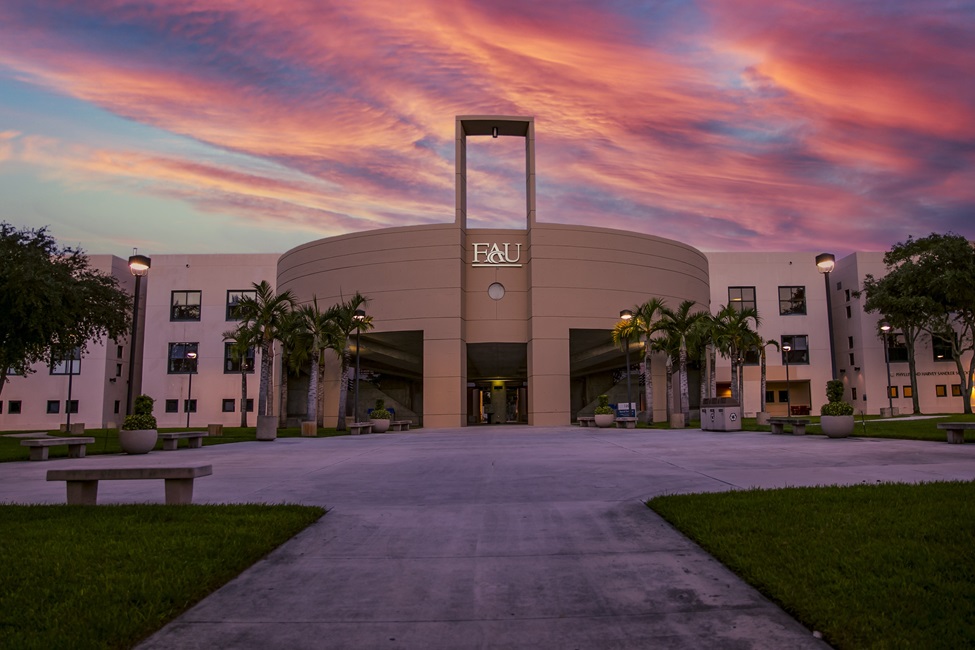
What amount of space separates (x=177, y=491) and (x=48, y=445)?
1108cm

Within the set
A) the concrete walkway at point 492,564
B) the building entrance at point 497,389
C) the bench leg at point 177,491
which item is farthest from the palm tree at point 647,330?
the bench leg at point 177,491

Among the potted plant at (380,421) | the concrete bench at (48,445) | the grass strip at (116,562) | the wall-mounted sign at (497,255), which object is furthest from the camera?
the wall-mounted sign at (497,255)

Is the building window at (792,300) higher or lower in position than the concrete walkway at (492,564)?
higher

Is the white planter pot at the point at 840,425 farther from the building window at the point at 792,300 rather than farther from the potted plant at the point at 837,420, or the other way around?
the building window at the point at 792,300

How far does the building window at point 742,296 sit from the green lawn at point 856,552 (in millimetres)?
59369

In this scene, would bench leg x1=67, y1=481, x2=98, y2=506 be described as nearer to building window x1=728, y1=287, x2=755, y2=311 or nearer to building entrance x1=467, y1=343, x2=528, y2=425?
building entrance x1=467, y1=343, x2=528, y2=425

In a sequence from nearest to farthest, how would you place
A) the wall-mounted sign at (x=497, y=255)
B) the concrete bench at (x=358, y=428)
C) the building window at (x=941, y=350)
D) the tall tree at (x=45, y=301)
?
1. the tall tree at (x=45, y=301)
2. the concrete bench at (x=358, y=428)
3. the wall-mounted sign at (x=497, y=255)
4. the building window at (x=941, y=350)

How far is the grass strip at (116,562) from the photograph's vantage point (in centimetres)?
466

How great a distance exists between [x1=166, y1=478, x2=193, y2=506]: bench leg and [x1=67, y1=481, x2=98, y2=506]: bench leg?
1.04 m

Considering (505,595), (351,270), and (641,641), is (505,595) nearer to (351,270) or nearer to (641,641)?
(641,641)

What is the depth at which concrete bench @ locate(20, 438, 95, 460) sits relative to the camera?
1769 cm

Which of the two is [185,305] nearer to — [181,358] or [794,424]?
[181,358]

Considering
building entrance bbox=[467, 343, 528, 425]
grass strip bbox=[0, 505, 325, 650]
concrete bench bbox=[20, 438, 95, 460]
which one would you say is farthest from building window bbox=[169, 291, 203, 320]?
grass strip bbox=[0, 505, 325, 650]

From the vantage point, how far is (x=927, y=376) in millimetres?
61438
